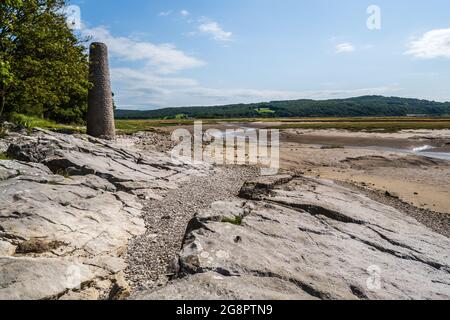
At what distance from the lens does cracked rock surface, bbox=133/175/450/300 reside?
551 cm

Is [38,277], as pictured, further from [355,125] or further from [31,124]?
[355,125]

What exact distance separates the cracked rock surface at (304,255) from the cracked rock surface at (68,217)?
183 centimetres

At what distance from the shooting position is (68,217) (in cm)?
863

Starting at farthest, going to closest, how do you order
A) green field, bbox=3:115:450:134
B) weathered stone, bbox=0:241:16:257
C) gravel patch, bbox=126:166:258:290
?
green field, bbox=3:115:450:134
gravel patch, bbox=126:166:258:290
weathered stone, bbox=0:241:16:257

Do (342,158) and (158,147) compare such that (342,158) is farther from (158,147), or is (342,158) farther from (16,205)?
(16,205)

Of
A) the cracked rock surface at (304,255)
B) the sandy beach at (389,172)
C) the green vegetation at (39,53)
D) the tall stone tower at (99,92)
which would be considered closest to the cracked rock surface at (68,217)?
the cracked rock surface at (304,255)

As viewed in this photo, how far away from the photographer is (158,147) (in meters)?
26.8

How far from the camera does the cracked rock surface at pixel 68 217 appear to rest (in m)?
5.64

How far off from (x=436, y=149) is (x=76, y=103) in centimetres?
4717

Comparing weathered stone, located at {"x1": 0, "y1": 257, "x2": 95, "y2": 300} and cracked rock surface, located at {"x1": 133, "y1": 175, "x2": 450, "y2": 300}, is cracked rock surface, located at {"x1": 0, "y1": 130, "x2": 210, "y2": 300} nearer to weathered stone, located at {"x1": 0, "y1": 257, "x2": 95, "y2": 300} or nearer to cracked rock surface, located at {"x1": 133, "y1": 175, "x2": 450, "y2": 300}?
weathered stone, located at {"x1": 0, "y1": 257, "x2": 95, "y2": 300}

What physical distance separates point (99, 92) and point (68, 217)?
57.7 feet

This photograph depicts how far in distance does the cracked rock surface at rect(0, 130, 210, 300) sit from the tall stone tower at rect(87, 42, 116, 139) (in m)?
7.65

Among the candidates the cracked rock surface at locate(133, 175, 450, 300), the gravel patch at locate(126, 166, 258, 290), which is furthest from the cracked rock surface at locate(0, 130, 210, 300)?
the cracked rock surface at locate(133, 175, 450, 300)

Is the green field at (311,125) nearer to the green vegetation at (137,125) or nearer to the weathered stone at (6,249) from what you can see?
the green vegetation at (137,125)
